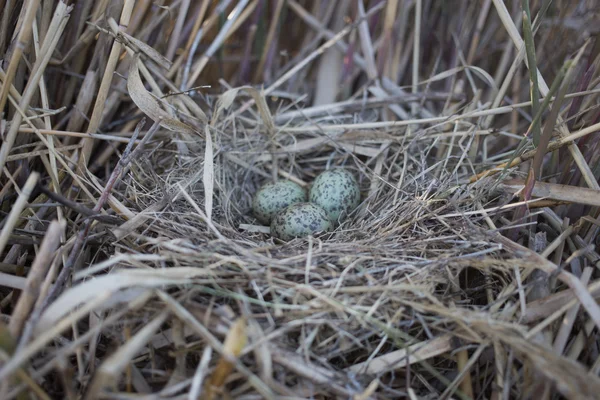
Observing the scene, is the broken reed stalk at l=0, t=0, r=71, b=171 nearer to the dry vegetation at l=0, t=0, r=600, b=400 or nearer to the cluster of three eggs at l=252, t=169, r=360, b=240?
the dry vegetation at l=0, t=0, r=600, b=400

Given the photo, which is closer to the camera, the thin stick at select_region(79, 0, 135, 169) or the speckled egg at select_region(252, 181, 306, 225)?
the thin stick at select_region(79, 0, 135, 169)

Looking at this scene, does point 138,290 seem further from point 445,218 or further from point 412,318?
point 445,218

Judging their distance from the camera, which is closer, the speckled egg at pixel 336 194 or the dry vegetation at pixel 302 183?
the dry vegetation at pixel 302 183

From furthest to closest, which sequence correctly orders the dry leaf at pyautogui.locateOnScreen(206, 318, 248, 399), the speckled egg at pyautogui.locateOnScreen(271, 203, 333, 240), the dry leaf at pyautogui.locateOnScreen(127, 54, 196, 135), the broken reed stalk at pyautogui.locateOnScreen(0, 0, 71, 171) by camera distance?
the speckled egg at pyautogui.locateOnScreen(271, 203, 333, 240), the dry leaf at pyautogui.locateOnScreen(127, 54, 196, 135), the broken reed stalk at pyautogui.locateOnScreen(0, 0, 71, 171), the dry leaf at pyautogui.locateOnScreen(206, 318, 248, 399)

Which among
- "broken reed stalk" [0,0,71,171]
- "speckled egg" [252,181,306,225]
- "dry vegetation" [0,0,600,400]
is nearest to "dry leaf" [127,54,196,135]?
"dry vegetation" [0,0,600,400]

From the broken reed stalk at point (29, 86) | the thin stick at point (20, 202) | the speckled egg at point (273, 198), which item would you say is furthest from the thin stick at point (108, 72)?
the speckled egg at point (273, 198)

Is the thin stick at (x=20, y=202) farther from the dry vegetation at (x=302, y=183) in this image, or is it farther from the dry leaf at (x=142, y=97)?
the dry leaf at (x=142, y=97)

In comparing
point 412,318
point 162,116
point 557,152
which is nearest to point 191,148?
point 162,116

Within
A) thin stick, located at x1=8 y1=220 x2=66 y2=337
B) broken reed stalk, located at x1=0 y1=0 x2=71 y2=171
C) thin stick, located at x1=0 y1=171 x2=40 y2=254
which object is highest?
broken reed stalk, located at x1=0 y1=0 x2=71 y2=171
